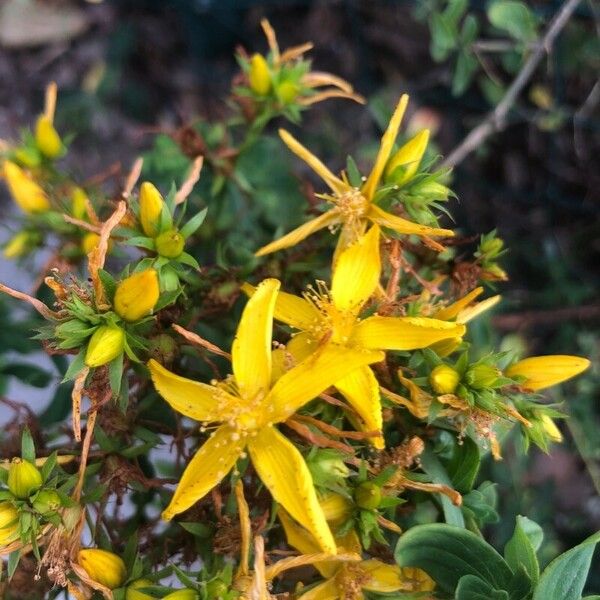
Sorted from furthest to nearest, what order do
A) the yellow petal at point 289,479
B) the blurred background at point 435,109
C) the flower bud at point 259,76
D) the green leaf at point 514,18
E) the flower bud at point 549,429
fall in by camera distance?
1. the blurred background at point 435,109
2. the green leaf at point 514,18
3. the flower bud at point 259,76
4. the flower bud at point 549,429
5. the yellow petal at point 289,479

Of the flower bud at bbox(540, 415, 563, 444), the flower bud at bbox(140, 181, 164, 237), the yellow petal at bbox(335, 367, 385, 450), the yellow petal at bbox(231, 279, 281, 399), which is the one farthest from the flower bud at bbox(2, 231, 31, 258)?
the flower bud at bbox(540, 415, 563, 444)

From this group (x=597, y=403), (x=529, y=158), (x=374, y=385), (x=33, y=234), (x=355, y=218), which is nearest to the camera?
(x=374, y=385)

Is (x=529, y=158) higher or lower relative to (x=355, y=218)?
lower

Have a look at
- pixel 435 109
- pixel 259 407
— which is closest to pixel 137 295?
pixel 259 407

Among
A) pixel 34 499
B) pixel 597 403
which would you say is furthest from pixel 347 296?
pixel 597 403

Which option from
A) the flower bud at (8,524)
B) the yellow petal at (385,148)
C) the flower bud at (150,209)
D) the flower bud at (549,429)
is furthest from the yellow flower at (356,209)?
the flower bud at (8,524)

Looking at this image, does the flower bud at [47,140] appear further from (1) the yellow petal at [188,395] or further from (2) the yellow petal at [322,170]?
(1) the yellow petal at [188,395]

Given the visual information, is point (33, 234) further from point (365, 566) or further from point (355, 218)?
point (365, 566)
